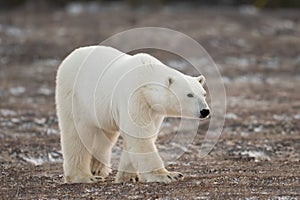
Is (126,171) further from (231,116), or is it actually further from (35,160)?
(231,116)

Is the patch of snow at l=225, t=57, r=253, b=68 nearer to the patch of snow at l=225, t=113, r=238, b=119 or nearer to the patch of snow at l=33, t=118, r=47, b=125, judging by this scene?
the patch of snow at l=225, t=113, r=238, b=119

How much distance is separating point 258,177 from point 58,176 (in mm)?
2170

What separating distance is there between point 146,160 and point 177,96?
66 cm

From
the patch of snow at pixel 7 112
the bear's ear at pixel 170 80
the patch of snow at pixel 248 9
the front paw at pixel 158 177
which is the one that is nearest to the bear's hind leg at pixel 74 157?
the front paw at pixel 158 177

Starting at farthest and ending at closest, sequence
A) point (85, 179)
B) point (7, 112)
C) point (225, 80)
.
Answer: point (225, 80), point (7, 112), point (85, 179)

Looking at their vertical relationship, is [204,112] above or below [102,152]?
above

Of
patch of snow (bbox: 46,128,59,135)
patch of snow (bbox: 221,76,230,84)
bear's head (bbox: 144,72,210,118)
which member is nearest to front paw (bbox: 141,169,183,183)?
bear's head (bbox: 144,72,210,118)

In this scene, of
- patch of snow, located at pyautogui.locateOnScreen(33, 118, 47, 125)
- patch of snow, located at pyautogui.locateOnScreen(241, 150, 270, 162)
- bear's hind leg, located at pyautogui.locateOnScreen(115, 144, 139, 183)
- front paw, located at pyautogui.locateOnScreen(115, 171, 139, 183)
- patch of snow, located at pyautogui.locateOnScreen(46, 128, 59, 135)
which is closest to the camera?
bear's hind leg, located at pyautogui.locateOnScreen(115, 144, 139, 183)

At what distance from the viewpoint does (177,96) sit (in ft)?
22.7

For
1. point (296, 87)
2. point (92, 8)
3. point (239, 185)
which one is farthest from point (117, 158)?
point (92, 8)

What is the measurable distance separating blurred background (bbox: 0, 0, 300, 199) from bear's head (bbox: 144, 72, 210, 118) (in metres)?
0.71

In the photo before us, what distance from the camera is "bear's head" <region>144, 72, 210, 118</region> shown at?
6841mm

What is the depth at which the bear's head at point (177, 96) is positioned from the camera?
684cm

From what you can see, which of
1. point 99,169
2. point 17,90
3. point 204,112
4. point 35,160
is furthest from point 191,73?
point 204,112
